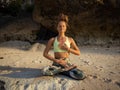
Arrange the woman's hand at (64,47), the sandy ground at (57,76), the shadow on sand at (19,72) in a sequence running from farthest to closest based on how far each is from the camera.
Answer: the shadow on sand at (19,72) < the woman's hand at (64,47) < the sandy ground at (57,76)

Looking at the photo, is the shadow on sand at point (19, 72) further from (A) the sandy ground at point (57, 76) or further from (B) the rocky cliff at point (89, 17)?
(B) the rocky cliff at point (89, 17)

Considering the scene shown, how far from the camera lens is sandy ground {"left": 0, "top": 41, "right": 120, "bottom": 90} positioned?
4.54 m

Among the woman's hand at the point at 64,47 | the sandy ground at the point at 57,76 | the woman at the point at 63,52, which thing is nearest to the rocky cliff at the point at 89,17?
the sandy ground at the point at 57,76

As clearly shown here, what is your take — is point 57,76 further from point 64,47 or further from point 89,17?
point 89,17

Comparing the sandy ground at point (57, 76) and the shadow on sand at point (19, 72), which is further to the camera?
the shadow on sand at point (19, 72)

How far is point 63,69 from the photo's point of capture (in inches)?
185

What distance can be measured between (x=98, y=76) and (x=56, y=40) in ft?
2.90

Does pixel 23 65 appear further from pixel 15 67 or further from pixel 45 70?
pixel 45 70

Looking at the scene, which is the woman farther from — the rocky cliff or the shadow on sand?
the rocky cliff

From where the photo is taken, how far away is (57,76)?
15.5ft

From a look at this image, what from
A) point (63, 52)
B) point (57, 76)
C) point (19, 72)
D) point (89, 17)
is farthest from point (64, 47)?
point (89, 17)

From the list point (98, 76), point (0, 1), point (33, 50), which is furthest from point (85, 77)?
point (0, 1)

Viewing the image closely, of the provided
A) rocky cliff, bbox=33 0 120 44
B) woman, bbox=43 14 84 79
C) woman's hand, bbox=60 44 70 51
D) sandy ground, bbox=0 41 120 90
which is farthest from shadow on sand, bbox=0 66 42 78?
rocky cliff, bbox=33 0 120 44

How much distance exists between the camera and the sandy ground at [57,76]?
4535mm
